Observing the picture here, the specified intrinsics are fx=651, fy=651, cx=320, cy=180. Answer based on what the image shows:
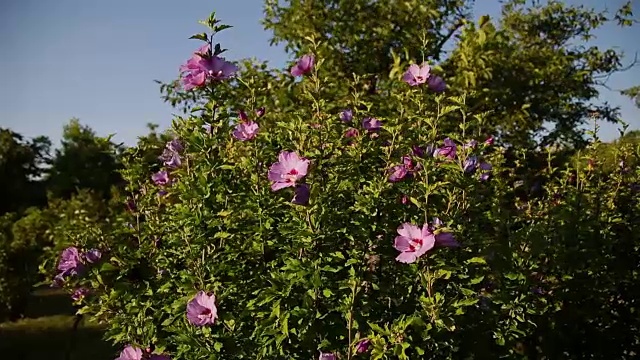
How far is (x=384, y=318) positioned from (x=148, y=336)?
86 cm

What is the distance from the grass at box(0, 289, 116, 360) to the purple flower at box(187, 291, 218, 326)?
3928 mm

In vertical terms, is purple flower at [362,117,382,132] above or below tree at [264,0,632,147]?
below

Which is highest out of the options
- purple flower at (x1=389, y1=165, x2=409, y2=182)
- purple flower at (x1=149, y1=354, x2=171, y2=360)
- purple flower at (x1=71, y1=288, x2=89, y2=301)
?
purple flower at (x1=389, y1=165, x2=409, y2=182)

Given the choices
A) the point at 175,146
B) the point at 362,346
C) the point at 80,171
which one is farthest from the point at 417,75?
the point at 80,171

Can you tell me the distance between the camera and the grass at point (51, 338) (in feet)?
21.1

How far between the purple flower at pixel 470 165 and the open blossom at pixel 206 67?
95 centimetres

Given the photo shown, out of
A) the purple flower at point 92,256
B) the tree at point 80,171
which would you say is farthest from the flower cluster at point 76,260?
the tree at point 80,171

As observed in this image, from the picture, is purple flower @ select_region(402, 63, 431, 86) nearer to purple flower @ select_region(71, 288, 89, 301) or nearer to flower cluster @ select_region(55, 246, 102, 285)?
flower cluster @ select_region(55, 246, 102, 285)

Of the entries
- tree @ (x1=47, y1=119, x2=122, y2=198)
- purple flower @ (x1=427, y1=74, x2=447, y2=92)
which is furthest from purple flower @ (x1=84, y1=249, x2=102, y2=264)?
tree @ (x1=47, y1=119, x2=122, y2=198)

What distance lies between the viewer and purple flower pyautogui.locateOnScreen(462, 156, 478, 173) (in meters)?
2.50

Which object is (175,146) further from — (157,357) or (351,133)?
(157,357)

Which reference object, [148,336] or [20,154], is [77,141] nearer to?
[20,154]

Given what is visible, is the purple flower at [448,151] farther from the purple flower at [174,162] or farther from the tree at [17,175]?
the tree at [17,175]

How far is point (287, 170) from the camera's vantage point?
7.38 ft
